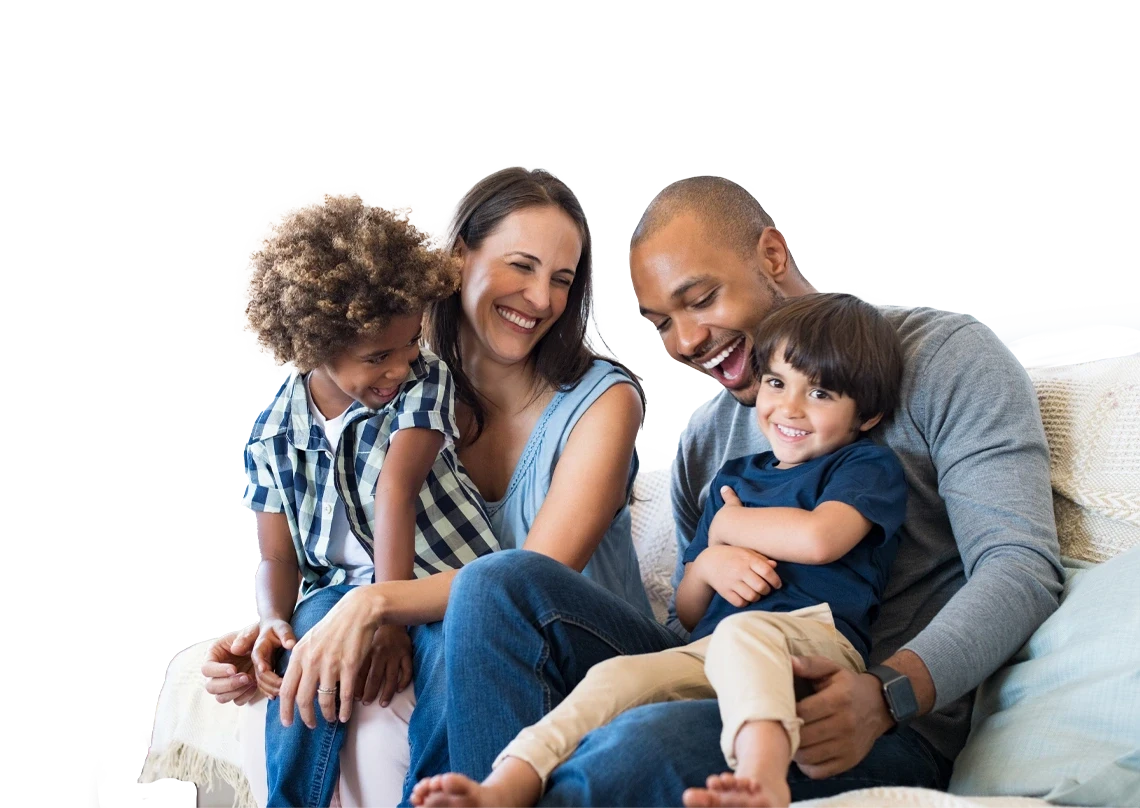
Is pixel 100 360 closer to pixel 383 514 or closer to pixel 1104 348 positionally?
pixel 383 514

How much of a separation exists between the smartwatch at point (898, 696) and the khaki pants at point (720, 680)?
0.07m

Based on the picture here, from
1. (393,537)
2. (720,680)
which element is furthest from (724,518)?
(393,537)

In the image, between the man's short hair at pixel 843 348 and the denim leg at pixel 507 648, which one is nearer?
the denim leg at pixel 507 648

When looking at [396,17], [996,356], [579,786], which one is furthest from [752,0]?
[579,786]

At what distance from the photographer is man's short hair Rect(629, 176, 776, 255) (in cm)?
191

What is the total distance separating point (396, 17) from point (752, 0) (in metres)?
0.87

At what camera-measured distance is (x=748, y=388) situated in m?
1.86

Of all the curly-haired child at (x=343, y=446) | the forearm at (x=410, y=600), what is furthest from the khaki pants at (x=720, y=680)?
the curly-haired child at (x=343, y=446)

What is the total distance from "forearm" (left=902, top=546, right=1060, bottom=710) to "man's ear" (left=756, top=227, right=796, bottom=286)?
69 centimetres

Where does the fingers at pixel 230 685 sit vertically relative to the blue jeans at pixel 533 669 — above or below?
below

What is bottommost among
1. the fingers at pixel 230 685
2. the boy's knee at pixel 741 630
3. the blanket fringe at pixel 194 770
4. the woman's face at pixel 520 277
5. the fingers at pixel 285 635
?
the blanket fringe at pixel 194 770

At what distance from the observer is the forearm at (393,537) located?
166 cm

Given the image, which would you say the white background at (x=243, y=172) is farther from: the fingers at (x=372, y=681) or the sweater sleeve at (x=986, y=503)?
the fingers at (x=372, y=681)

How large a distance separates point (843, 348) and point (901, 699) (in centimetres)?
50
